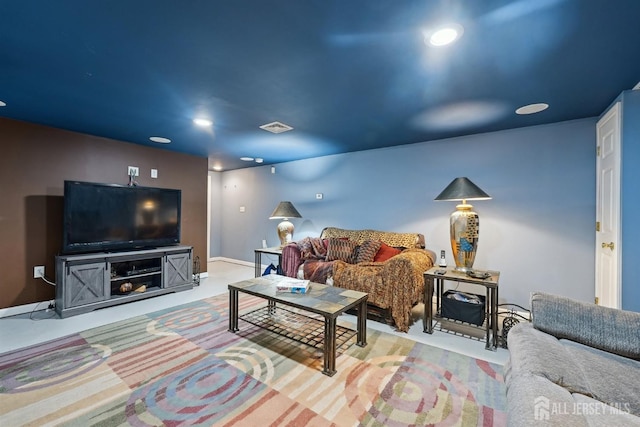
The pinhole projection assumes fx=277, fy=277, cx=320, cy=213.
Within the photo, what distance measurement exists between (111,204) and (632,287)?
522cm

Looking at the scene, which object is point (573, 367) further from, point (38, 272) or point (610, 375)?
point (38, 272)

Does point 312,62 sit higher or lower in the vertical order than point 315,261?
higher

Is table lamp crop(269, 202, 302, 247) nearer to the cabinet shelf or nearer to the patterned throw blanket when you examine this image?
the patterned throw blanket

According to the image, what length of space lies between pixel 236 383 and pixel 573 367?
185 cm

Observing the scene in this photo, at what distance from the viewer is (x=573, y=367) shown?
1.22 meters

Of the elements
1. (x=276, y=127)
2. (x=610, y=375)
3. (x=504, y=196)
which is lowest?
(x=610, y=375)

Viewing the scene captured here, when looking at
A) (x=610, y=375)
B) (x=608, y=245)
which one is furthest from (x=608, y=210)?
(x=610, y=375)

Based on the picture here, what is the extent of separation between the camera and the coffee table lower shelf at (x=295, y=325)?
8.07ft

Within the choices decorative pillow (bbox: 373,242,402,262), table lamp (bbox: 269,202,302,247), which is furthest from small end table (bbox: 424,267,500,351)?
table lamp (bbox: 269,202,302,247)

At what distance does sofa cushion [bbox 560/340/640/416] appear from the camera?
1.06 meters

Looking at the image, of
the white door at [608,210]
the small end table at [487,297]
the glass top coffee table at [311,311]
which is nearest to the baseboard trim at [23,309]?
the glass top coffee table at [311,311]

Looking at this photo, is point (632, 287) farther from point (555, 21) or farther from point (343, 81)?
point (343, 81)

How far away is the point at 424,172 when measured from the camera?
3.76 meters

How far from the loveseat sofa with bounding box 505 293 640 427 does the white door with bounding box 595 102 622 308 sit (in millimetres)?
1153
